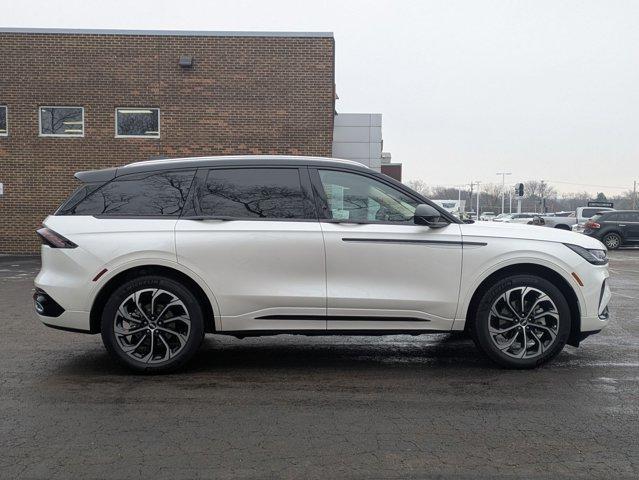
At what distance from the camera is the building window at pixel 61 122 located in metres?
16.6

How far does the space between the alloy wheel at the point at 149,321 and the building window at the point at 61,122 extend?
13.3 metres

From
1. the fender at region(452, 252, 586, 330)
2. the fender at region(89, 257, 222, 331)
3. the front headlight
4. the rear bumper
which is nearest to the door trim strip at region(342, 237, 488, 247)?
the fender at region(452, 252, 586, 330)

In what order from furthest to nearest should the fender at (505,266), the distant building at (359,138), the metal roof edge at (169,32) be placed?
the distant building at (359,138)
the metal roof edge at (169,32)
the fender at (505,266)

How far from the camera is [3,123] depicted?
1664 centimetres

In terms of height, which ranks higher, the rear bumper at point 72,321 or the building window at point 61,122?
the building window at point 61,122

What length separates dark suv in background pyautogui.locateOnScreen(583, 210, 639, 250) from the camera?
22891 millimetres

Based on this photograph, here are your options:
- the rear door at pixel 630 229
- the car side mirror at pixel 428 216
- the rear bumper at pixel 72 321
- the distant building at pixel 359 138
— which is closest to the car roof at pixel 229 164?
the car side mirror at pixel 428 216

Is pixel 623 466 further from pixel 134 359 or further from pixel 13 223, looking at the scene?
pixel 13 223

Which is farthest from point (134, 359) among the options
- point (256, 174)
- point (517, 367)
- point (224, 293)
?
point (517, 367)

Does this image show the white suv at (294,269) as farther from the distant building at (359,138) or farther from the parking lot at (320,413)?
the distant building at (359,138)

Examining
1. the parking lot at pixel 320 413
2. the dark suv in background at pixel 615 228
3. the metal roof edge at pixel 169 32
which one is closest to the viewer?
the parking lot at pixel 320 413

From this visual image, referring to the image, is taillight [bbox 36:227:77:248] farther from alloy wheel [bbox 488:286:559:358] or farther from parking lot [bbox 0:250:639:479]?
alloy wheel [bbox 488:286:559:358]

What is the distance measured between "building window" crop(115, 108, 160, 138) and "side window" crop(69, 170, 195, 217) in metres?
12.2

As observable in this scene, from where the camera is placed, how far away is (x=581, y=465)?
3.34 m
